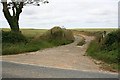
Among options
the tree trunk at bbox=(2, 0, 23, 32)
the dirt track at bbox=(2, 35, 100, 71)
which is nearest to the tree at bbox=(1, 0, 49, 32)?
the tree trunk at bbox=(2, 0, 23, 32)

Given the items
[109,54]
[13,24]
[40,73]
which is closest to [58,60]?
[109,54]

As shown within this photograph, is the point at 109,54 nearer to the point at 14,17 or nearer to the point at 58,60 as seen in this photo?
the point at 58,60

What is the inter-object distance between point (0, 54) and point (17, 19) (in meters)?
12.0

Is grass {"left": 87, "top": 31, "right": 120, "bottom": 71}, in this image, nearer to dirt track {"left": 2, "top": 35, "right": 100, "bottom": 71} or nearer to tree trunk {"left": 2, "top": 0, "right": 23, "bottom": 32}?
dirt track {"left": 2, "top": 35, "right": 100, "bottom": 71}

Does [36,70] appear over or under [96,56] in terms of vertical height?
over

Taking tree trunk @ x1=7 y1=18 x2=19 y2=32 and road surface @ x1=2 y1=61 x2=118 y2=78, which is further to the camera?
tree trunk @ x1=7 y1=18 x2=19 y2=32

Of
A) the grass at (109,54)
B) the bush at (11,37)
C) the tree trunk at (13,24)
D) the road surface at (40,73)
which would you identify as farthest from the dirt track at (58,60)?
the tree trunk at (13,24)

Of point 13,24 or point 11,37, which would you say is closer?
point 11,37

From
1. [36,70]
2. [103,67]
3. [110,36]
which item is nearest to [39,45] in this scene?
[110,36]

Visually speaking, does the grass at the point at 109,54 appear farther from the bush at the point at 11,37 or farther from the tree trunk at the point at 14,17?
the tree trunk at the point at 14,17

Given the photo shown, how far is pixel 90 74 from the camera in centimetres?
1474

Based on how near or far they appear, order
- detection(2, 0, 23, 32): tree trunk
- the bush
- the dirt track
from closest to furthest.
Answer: the dirt track
the bush
detection(2, 0, 23, 32): tree trunk

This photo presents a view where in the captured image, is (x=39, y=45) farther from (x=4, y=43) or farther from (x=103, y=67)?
(x=103, y=67)

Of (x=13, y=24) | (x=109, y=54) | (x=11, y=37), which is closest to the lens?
(x=109, y=54)
